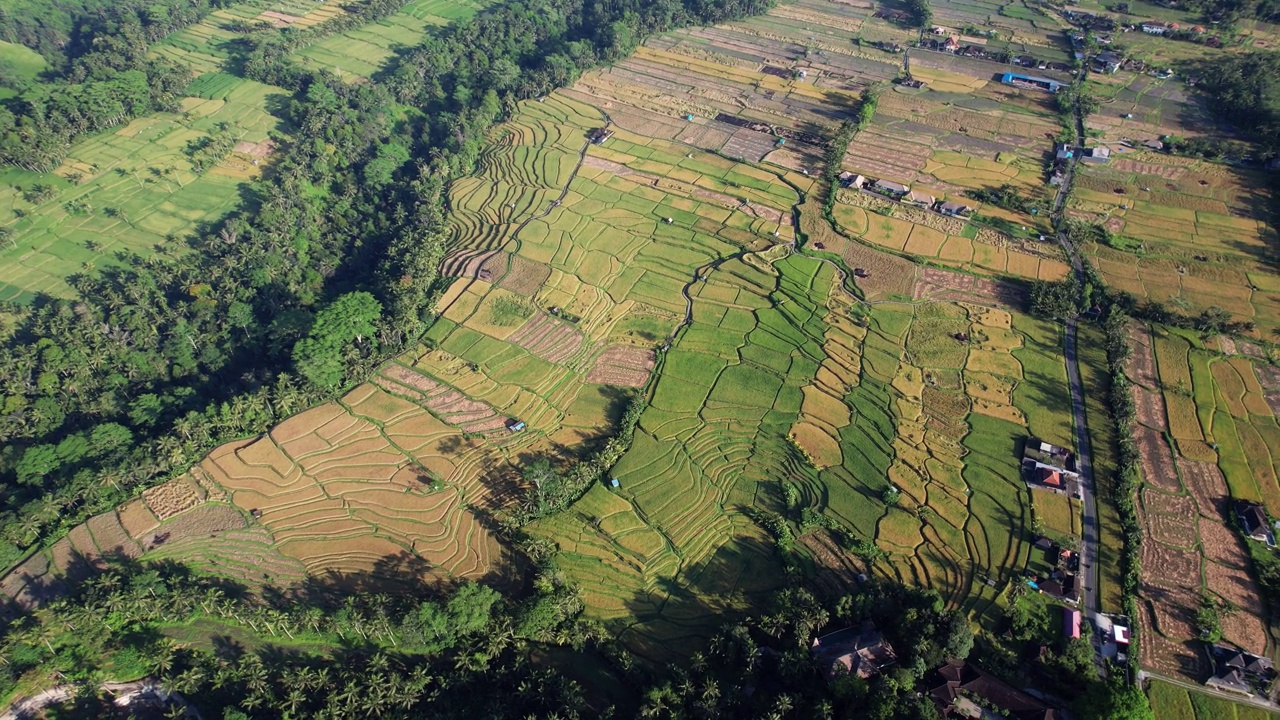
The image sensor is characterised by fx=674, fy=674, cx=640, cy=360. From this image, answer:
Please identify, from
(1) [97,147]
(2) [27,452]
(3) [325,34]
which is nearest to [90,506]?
(2) [27,452]

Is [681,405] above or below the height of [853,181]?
below

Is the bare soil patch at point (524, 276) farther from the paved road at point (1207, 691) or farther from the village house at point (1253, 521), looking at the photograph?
the village house at point (1253, 521)

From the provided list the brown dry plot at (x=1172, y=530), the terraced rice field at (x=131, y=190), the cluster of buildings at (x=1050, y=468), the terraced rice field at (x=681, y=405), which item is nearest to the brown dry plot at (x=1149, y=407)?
the terraced rice field at (x=681, y=405)

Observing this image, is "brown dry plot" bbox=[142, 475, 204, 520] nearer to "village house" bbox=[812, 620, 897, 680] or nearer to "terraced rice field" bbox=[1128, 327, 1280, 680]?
"village house" bbox=[812, 620, 897, 680]

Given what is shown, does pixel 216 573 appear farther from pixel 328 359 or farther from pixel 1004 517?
pixel 1004 517

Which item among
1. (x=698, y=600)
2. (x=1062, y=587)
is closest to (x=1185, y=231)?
(x=1062, y=587)

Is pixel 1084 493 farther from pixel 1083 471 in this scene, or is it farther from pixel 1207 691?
pixel 1207 691
